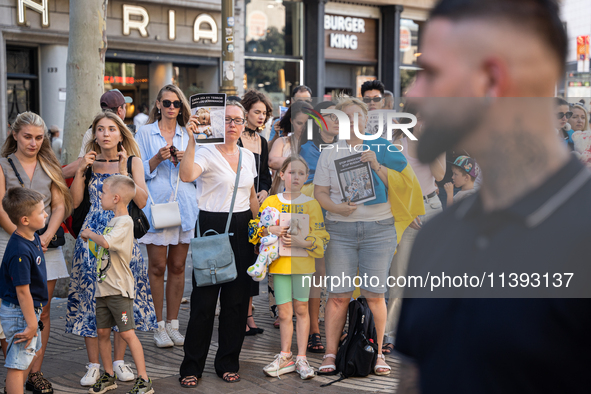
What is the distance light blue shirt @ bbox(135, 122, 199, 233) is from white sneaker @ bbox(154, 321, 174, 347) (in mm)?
890

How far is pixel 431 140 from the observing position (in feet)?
3.30

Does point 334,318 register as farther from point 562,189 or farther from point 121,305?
point 562,189

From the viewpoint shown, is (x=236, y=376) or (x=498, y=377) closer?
(x=498, y=377)

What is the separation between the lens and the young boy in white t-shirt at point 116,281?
14.1 ft

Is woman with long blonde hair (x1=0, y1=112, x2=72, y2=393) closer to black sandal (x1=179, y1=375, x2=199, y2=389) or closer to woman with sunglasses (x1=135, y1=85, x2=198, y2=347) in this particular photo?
black sandal (x1=179, y1=375, x2=199, y2=389)

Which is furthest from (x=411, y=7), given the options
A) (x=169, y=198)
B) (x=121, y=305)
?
(x=121, y=305)

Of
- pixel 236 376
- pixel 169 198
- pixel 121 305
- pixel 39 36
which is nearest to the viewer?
pixel 121 305

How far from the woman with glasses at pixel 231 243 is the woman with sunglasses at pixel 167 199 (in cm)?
88

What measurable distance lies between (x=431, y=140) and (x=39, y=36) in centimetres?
1551

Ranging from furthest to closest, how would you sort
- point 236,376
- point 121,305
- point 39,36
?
point 39,36
point 236,376
point 121,305

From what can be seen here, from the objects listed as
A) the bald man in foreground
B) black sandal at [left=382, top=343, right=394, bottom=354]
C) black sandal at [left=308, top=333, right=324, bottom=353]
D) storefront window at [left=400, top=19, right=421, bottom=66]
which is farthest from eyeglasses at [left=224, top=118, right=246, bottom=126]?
storefront window at [left=400, top=19, right=421, bottom=66]

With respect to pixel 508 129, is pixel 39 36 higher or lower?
higher

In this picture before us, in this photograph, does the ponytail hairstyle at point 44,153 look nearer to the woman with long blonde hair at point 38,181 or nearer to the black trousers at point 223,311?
the woman with long blonde hair at point 38,181

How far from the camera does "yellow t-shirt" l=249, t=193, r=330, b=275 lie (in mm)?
4832
